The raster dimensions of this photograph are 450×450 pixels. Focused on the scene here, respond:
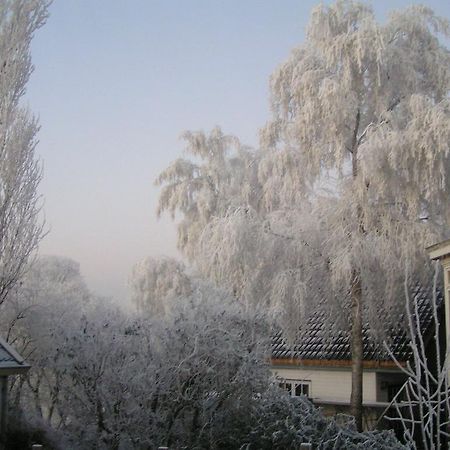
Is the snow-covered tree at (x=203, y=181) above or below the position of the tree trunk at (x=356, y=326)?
above

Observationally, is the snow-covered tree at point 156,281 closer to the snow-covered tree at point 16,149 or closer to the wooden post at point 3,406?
the snow-covered tree at point 16,149

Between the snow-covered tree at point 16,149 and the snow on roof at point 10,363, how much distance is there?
3465mm

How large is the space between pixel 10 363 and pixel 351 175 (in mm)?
9422

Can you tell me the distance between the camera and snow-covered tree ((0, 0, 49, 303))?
15031 millimetres

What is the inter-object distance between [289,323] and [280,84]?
5817mm

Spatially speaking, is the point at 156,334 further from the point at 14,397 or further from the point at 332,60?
the point at 332,60

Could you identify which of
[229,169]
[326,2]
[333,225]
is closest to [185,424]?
[333,225]

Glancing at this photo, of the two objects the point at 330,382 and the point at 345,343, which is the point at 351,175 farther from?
the point at 330,382

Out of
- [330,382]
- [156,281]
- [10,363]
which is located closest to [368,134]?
[330,382]

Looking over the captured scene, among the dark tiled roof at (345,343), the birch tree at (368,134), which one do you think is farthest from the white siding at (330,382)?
the birch tree at (368,134)

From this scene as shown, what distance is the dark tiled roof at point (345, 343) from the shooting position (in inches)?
695

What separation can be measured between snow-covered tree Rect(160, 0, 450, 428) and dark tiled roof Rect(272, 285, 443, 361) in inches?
39.1

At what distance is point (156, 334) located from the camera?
11.9m

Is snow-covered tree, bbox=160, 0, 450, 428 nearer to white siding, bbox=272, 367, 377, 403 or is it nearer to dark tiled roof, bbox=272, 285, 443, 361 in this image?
dark tiled roof, bbox=272, 285, 443, 361
